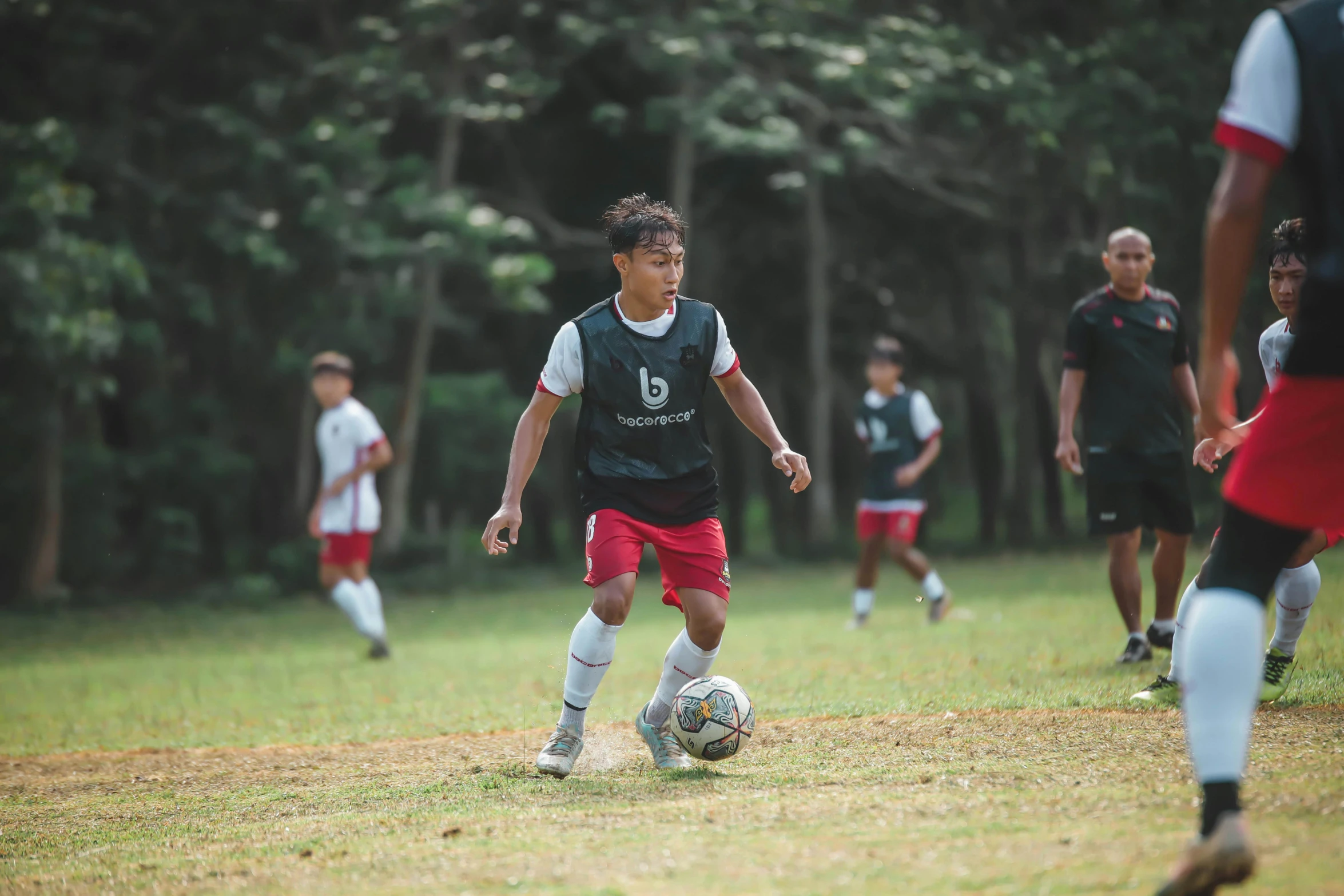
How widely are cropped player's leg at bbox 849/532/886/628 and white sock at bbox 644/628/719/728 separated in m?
6.97

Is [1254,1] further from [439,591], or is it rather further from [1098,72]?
[439,591]

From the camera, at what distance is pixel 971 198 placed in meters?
24.3

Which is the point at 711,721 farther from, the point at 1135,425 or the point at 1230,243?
the point at 1135,425

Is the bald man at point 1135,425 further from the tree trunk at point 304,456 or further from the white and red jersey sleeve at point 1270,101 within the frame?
the tree trunk at point 304,456

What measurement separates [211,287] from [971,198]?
1297 cm

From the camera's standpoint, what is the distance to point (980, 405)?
83.7ft

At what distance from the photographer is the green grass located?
7961 mm

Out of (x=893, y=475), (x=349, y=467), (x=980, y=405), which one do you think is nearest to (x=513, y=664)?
(x=349, y=467)

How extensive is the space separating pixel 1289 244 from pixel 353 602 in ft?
27.8

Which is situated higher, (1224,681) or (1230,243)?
(1230,243)

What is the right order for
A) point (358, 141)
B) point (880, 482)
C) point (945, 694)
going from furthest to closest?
1. point (358, 141)
2. point (880, 482)
3. point (945, 694)

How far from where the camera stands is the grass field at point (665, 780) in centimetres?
393

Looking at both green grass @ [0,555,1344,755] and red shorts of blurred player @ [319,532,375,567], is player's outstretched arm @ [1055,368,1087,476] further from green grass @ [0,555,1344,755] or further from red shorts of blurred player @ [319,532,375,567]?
red shorts of blurred player @ [319,532,375,567]

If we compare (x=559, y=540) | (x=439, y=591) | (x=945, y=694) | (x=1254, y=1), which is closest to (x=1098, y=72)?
(x=1254, y=1)
